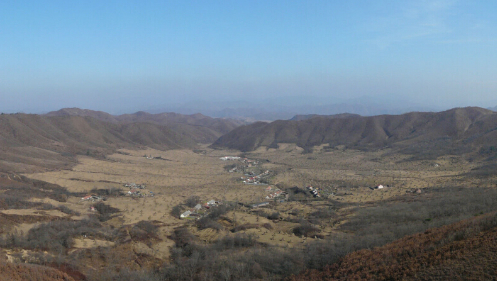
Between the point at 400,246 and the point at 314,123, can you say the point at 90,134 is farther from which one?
the point at 400,246

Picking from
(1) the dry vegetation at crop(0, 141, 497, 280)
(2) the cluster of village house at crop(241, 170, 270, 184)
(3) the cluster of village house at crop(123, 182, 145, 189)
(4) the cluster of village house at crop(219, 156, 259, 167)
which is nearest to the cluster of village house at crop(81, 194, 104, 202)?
(1) the dry vegetation at crop(0, 141, 497, 280)

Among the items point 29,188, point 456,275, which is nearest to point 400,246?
point 456,275

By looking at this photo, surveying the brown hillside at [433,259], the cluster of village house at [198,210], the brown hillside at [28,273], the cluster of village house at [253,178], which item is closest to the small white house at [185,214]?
the cluster of village house at [198,210]

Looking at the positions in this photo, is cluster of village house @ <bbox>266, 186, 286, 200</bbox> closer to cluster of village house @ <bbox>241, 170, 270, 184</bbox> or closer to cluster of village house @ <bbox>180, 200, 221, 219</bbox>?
cluster of village house @ <bbox>241, 170, 270, 184</bbox>

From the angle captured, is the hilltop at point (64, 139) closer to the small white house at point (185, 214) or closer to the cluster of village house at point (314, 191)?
the small white house at point (185, 214)

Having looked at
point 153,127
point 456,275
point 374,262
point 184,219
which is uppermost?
point 153,127
